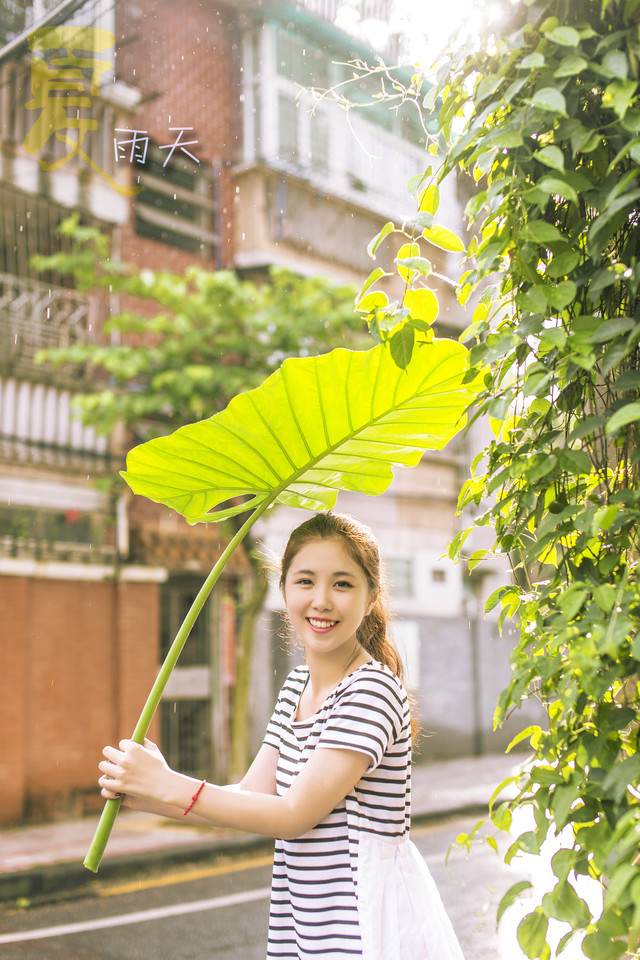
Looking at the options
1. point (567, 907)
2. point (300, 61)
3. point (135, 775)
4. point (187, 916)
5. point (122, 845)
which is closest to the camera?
point (567, 907)

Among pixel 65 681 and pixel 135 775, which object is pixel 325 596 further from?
pixel 65 681

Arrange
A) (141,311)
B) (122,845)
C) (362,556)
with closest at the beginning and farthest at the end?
(362,556)
(122,845)
(141,311)

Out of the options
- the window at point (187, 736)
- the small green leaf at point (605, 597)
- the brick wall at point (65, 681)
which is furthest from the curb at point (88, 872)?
the small green leaf at point (605, 597)

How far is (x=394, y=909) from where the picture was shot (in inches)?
45.8

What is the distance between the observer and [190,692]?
7.16m

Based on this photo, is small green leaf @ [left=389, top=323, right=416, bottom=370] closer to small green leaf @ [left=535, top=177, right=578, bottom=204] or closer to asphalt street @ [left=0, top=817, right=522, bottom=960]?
small green leaf @ [left=535, top=177, right=578, bottom=204]

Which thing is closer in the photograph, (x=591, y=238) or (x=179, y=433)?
(x=591, y=238)

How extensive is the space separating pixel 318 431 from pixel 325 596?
0.78 feet

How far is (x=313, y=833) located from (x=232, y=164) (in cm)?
664

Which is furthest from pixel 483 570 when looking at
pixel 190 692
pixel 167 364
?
pixel 167 364

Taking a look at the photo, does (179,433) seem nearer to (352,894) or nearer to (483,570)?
(352,894)

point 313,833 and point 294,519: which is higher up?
point 294,519

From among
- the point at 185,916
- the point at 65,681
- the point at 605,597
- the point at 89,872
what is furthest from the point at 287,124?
the point at 605,597

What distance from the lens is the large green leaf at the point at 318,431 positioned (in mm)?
1151
